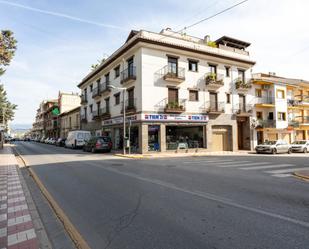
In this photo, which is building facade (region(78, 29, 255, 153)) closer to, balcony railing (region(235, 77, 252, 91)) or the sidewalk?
balcony railing (region(235, 77, 252, 91))

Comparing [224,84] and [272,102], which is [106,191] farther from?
[272,102]

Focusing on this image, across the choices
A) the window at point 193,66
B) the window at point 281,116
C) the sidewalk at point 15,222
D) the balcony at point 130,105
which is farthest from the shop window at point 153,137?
the window at point 281,116

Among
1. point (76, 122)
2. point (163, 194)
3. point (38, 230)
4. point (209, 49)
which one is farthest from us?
point (76, 122)

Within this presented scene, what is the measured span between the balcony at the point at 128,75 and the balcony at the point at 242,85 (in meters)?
12.9

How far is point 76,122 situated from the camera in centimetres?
4578

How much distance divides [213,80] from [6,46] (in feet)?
65.7

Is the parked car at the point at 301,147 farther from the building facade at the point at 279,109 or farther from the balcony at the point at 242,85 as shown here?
the balcony at the point at 242,85

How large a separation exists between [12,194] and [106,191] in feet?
8.84

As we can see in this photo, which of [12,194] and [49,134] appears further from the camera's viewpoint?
[49,134]

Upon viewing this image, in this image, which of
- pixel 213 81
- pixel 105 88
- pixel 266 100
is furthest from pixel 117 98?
pixel 266 100

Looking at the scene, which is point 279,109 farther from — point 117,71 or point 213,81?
point 117,71

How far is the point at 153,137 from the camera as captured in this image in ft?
76.9

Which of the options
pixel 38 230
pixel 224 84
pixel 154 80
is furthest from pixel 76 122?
pixel 38 230

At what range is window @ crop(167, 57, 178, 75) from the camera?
24.4m
